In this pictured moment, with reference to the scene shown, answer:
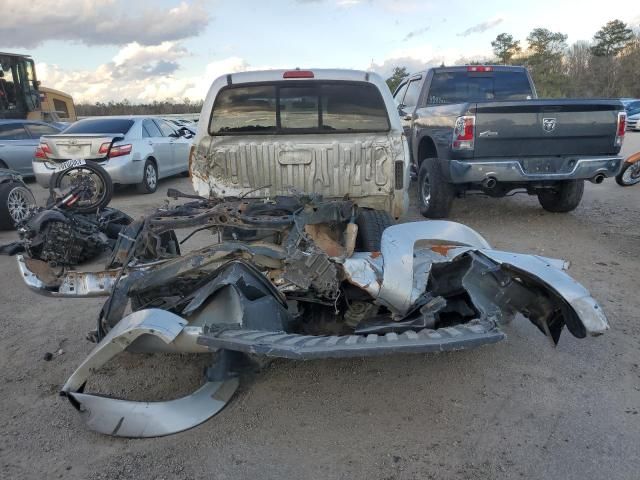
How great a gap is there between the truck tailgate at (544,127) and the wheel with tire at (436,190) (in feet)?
2.32

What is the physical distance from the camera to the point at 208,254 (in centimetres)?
302

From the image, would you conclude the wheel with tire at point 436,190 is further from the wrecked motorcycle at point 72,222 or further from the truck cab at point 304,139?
the wrecked motorcycle at point 72,222

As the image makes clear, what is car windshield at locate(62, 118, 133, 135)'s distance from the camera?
973 centimetres

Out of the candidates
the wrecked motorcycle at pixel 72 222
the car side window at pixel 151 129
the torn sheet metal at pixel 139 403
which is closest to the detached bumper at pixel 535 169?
the wrecked motorcycle at pixel 72 222

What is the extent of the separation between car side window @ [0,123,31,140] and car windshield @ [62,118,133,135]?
209cm

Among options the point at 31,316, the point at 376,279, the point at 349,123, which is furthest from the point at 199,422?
the point at 349,123

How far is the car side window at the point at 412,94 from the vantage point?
8555 millimetres

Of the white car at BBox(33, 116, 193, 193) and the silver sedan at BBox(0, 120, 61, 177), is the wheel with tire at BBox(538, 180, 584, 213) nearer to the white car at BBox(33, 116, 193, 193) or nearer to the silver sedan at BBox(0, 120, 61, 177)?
the white car at BBox(33, 116, 193, 193)

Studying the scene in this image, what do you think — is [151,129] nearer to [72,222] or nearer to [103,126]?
[103,126]

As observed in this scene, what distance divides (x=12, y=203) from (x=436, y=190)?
592 cm

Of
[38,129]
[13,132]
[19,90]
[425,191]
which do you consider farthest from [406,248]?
[19,90]

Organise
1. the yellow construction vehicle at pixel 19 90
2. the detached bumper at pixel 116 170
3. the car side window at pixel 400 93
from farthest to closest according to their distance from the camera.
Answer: the yellow construction vehicle at pixel 19 90 → the car side window at pixel 400 93 → the detached bumper at pixel 116 170

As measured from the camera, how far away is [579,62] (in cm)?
4622

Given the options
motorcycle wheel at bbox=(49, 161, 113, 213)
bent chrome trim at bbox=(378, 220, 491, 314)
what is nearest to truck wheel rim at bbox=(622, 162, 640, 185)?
bent chrome trim at bbox=(378, 220, 491, 314)
